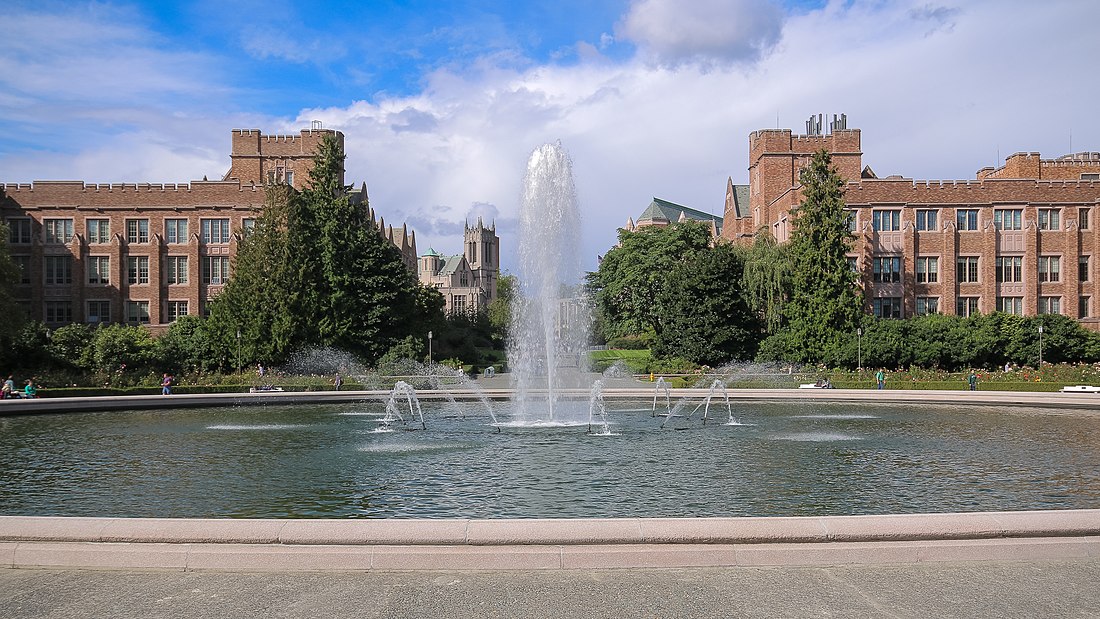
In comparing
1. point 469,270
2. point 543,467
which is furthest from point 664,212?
point 543,467

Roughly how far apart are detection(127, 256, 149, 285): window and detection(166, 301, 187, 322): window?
2336 millimetres

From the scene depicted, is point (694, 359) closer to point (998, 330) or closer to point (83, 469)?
point (998, 330)

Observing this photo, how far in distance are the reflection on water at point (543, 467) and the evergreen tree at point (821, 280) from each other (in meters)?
20.4

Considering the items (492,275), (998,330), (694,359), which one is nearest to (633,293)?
(694,359)

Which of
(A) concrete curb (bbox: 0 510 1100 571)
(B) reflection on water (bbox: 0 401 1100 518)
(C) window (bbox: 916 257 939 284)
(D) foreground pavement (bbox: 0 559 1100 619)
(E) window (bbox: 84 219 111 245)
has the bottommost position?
(B) reflection on water (bbox: 0 401 1100 518)

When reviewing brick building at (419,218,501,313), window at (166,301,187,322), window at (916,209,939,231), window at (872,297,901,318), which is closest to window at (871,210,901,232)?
window at (916,209,939,231)

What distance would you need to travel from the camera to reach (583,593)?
7.51 m

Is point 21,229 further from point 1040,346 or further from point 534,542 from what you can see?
point 1040,346

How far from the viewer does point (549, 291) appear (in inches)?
1164

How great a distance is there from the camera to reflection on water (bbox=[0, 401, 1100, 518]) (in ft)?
42.5

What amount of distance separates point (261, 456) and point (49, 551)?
32.7 ft

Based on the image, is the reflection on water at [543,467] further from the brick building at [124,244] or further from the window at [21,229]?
the window at [21,229]

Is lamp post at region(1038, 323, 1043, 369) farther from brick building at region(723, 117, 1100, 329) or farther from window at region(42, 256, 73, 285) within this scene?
window at region(42, 256, 73, 285)

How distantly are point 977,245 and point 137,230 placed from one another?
187ft
